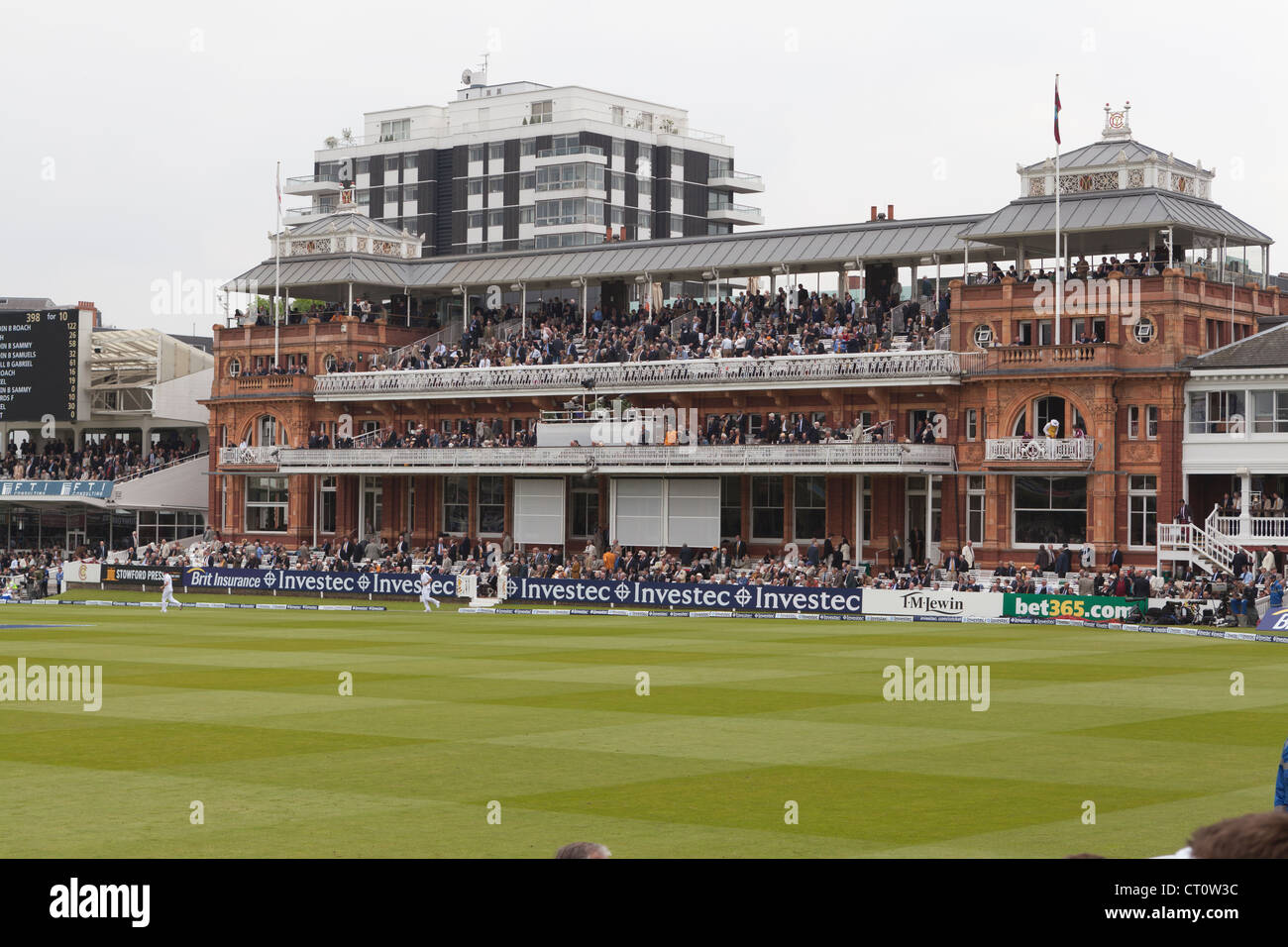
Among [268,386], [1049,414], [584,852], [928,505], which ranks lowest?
[584,852]

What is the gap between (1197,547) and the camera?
55.2 m

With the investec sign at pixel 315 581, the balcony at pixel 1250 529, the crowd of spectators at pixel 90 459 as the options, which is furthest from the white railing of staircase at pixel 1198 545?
the crowd of spectators at pixel 90 459

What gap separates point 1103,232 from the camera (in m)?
63.5

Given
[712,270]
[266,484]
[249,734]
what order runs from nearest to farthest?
[249,734], [712,270], [266,484]

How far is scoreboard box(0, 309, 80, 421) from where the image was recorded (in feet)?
278

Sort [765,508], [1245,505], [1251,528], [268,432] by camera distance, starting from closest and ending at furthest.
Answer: [1251,528] → [1245,505] → [765,508] → [268,432]

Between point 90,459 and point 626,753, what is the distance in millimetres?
73780

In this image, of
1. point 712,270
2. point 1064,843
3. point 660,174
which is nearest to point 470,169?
point 660,174

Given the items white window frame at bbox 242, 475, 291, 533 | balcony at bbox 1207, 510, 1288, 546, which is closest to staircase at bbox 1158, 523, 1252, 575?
balcony at bbox 1207, 510, 1288, 546

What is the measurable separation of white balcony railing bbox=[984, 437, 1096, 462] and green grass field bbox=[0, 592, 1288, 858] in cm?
2252

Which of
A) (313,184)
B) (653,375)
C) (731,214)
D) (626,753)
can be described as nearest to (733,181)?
(731,214)

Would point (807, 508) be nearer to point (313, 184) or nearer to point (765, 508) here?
point (765, 508)
